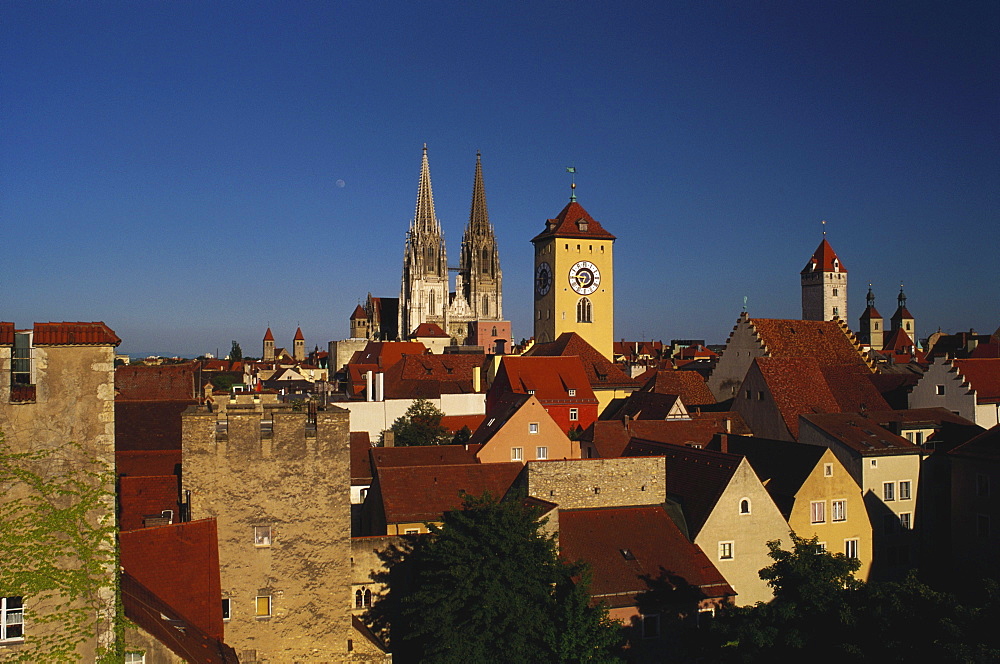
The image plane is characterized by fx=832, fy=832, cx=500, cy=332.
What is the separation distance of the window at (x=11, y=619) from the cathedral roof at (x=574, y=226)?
168 ft

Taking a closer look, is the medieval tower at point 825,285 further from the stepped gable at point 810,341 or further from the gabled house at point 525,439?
the gabled house at point 525,439

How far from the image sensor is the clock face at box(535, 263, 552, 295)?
6209 centimetres

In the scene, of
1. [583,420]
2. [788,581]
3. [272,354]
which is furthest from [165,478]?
[272,354]

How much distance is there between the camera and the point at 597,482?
24.8 meters

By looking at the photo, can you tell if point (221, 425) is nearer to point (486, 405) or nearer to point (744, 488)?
point (744, 488)

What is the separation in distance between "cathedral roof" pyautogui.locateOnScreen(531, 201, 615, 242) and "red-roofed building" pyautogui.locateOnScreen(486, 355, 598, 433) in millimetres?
13207

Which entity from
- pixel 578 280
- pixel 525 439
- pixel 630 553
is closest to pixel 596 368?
pixel 578 280

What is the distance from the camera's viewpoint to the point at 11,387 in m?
11.9

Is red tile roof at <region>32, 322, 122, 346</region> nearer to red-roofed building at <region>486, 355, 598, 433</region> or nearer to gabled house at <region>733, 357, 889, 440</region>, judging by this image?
gabled house at <region>733, 357, 889, 440</region>

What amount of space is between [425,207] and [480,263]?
564 inches

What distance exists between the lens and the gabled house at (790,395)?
36906 millimetres

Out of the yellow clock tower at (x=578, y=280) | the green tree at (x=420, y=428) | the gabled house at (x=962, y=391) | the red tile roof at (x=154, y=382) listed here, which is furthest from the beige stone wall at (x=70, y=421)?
the yellow clock tower at (x=578, y=280)

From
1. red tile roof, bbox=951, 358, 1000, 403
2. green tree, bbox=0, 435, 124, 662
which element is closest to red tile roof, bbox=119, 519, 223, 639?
green tree, bbox=0, 435, 124, 662

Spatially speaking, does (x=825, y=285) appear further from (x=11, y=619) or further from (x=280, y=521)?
(x=11, y=619)
